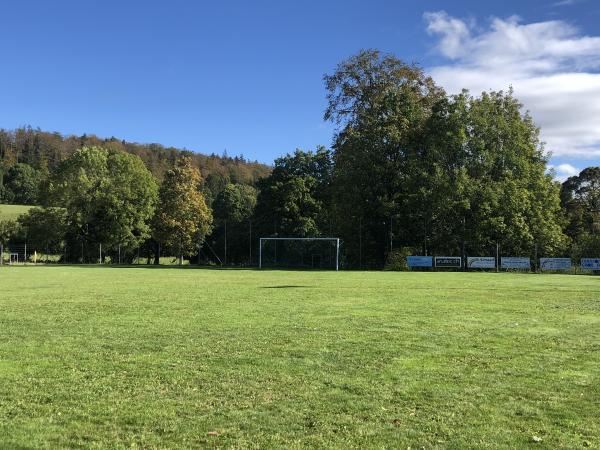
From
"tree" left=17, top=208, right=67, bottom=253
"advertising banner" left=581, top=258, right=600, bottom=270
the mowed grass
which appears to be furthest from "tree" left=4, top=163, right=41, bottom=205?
the mowed grass

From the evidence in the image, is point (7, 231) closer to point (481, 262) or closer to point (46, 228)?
point (46, 228)

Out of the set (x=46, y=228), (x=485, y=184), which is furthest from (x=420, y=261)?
(x=46, y=228)

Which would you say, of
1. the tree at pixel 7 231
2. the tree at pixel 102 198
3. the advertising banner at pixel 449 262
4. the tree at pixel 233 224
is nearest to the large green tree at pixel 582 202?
the advertising banner at pixel 449 262

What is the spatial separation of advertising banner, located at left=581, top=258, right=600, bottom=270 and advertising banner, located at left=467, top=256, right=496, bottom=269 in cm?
706

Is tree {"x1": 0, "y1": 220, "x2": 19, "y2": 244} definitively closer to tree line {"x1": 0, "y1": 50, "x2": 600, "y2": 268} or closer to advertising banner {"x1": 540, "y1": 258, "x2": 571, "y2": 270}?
tree line {"x1": 0, "y1": 50, "x2": 600, "y2": 268}

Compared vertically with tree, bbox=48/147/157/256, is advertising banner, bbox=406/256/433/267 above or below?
below

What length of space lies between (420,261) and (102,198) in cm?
4126

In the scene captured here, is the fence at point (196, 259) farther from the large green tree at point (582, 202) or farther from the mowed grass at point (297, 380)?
Answer: the mowed grass at point (297, 380)

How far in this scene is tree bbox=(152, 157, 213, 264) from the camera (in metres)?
71.2

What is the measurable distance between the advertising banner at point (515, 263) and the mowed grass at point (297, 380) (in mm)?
35518

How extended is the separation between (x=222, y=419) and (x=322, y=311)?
9.46m

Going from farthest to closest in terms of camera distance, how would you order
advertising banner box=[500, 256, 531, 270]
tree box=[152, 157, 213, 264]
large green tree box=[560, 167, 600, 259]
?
tree box=[152, 157, 213, 264]
large green tree box=[560, 167, 600, 259]
advertising banner box=[500, 256, 531, 270]

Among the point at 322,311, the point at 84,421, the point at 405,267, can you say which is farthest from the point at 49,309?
the point at 405,267

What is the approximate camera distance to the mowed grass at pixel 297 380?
17.2ft
